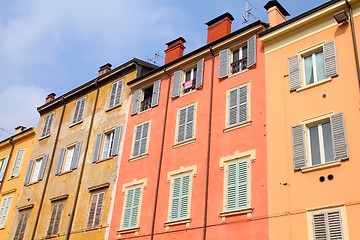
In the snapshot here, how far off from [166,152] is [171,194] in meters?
2.12

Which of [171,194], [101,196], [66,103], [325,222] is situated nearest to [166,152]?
[171,194]

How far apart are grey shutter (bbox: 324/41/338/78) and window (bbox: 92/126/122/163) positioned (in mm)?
10792

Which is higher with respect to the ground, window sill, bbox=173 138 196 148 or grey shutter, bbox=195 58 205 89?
grey shutter, bbox=195 58 205 89

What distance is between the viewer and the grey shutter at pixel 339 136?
13.6 m

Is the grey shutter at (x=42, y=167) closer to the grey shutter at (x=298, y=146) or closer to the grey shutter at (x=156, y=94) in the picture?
the grey shutter at (x=156, y=94)

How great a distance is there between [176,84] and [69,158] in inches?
321

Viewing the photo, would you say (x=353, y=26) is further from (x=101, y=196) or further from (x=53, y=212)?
(x=53, y=212)

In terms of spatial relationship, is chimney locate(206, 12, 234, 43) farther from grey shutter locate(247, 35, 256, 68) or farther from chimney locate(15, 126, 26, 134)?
chimney locate(15, 126, 26, 134)

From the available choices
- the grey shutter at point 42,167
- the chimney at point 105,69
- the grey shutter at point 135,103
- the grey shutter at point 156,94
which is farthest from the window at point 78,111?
the grey shutter at point 156,94

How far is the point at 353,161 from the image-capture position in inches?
524

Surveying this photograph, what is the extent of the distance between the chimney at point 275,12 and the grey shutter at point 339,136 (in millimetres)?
5890

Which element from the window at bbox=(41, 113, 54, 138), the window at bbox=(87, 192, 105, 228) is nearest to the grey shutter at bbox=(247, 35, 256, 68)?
the window at bbox=(87, 192, 105, 228)

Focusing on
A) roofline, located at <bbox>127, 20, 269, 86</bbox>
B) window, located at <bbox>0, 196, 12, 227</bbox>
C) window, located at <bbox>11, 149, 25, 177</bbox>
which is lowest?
window, located at <bbox>0, 196, 12, 227</bbox>

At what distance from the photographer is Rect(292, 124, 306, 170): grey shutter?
47.4 ft
